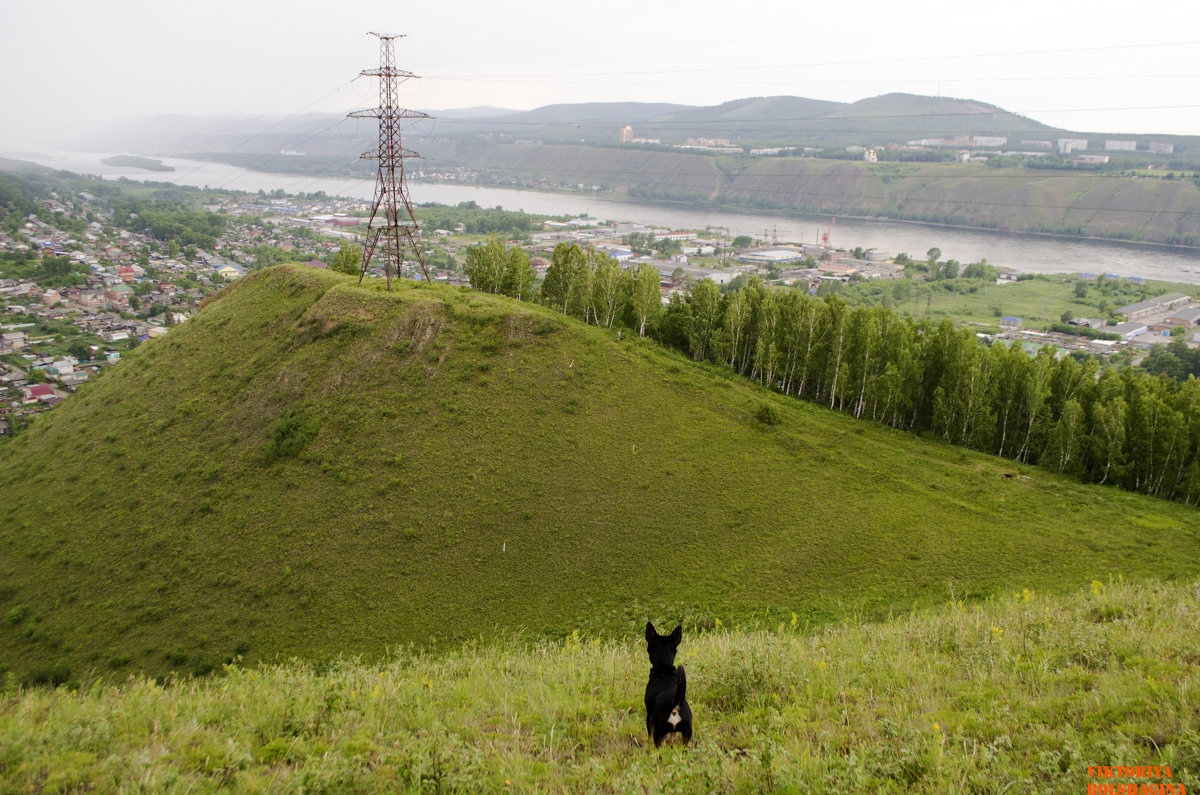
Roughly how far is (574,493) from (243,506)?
11.9m

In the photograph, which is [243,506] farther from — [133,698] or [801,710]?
[801,710]

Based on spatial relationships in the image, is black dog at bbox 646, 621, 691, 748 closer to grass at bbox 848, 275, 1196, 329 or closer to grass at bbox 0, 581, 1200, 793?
grass at bbox 0, 581, 1200, 793

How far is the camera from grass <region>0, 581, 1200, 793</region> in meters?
5.71

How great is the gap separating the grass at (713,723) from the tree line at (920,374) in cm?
1792

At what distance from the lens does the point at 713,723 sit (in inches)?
289

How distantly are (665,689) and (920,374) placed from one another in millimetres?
26546

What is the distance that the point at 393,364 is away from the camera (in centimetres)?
2714

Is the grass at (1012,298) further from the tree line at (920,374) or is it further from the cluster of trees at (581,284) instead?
the cluster of trees at (581,284)

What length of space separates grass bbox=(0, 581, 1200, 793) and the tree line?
1792cm

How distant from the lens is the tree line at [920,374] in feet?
78.7

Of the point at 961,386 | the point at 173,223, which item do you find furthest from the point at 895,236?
the point at 173,223

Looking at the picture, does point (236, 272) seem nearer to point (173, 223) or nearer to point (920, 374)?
point (173, 223)

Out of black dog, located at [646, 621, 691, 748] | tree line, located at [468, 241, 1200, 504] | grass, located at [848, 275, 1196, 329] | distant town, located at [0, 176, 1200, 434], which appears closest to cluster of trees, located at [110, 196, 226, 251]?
distant town, located at [0, 176, 1200, 434]

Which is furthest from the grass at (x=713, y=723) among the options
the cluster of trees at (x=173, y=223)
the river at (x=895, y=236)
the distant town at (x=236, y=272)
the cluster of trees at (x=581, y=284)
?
the cluster of trees at (x=173, y=223)
